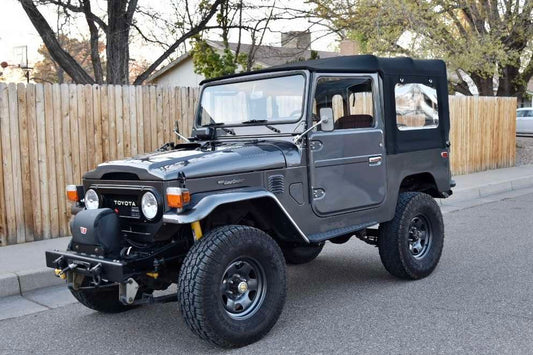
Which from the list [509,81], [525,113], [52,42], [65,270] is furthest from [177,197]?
[525,113]

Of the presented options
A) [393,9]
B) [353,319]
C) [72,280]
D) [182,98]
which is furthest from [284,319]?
[393,9]

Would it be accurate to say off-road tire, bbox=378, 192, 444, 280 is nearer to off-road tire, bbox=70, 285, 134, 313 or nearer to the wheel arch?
the wheel arch

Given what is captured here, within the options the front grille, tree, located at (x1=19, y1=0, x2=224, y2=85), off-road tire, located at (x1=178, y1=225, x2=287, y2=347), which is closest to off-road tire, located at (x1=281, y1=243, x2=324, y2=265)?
off-road tire, located at (x1=178, y1=225, x2=287, y2=347)

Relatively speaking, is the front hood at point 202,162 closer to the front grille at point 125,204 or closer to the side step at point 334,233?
the front grille at point 125,204

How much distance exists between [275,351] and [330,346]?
406mm

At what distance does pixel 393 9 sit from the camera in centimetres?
1562

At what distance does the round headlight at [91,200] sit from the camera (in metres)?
4.75

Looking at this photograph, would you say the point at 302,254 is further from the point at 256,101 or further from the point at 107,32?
the point at 107,32

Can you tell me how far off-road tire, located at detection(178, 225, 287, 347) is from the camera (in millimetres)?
4012

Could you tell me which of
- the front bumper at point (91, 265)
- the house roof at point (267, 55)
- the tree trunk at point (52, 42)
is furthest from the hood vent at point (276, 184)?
the house roof at point (267, 55)

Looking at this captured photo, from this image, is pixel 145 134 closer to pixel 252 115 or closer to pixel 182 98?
pixel 182 98

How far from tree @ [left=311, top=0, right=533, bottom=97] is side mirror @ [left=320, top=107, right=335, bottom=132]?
11.5 meters

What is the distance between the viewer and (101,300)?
5.02m

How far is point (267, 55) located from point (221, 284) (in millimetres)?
16628
